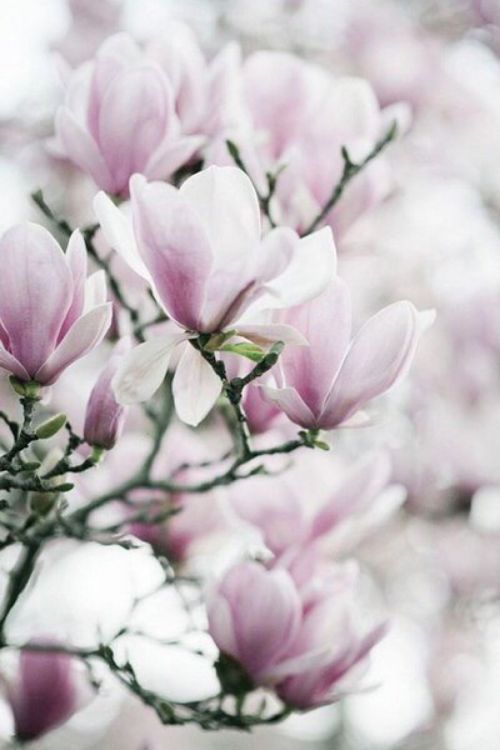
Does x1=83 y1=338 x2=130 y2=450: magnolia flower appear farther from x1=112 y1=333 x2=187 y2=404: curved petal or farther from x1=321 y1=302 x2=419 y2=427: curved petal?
x1=321 y1=302 x2=419 y2=427: curved petal

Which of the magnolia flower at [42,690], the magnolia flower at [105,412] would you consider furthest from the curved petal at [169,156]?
the magnolia flower at [42,690]

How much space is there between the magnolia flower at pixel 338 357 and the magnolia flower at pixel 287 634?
0.75ft

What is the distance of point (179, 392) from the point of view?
2.61 feet

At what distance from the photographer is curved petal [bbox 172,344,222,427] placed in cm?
80

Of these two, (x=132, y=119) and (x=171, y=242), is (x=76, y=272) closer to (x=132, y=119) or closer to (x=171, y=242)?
(x=171, y=242)

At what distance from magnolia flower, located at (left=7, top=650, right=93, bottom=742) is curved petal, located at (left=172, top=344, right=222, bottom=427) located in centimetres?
39

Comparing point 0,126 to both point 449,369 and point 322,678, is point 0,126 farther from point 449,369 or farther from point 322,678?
point 322,678

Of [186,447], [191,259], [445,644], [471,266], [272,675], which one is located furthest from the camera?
[471,266]

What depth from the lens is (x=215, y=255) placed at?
0.73 metres

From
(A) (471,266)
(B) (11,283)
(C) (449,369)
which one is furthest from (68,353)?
(A) (471,266)

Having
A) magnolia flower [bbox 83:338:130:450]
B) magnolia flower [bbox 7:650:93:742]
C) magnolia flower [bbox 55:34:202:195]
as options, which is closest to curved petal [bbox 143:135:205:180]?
magnolia flower [bbox 55:34:202:195]

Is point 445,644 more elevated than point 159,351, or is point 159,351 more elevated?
point 159,351

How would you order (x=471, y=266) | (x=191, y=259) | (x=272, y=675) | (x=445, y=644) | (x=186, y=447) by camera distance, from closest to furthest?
(x=191, y=259) → (x=272, y=675) → (x=186, y=447) → (x=445, y=644) → (x=471, y=266)

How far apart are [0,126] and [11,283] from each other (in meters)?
2.60
